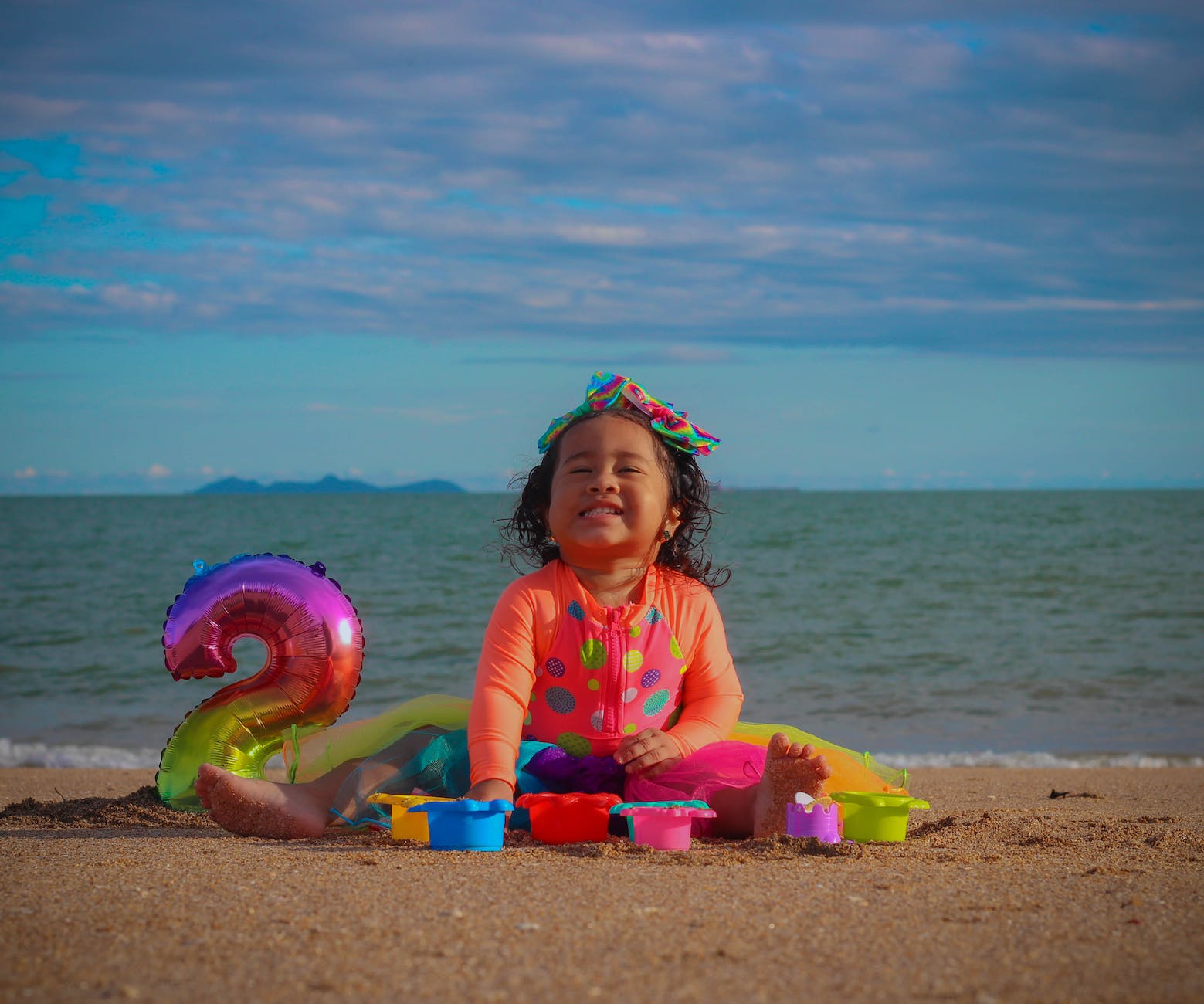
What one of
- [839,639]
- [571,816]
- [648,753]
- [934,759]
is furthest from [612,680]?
[839,639]

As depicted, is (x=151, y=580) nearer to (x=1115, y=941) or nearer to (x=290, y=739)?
(x=290, y=739)

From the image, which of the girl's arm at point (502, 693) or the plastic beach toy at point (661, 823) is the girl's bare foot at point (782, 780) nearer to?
the plastic beach toy at point (661, 823)

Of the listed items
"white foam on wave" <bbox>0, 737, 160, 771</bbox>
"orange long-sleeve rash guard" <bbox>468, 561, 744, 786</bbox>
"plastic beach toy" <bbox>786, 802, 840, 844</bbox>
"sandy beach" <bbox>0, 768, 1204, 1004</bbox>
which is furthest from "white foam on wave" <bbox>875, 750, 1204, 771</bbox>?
"white foam on wave" <bbox>0, 737, 160, 771</bbox>

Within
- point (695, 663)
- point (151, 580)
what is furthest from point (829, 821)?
point (151, 580)

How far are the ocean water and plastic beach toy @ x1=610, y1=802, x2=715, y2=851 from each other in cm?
125

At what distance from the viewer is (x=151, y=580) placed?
66.9 feet

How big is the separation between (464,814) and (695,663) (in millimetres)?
1054

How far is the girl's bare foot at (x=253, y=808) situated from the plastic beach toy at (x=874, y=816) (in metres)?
1.75

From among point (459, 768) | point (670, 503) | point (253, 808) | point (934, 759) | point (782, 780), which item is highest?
point (670, 503)

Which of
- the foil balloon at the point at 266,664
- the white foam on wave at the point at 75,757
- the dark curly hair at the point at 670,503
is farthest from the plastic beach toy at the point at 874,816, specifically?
the white foam on wave at the point at 75,757

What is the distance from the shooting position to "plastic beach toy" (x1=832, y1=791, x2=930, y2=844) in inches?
148

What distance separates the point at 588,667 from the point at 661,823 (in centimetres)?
63

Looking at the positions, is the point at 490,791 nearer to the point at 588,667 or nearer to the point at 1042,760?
the point at 588,667

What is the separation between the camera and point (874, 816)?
3777 mm
